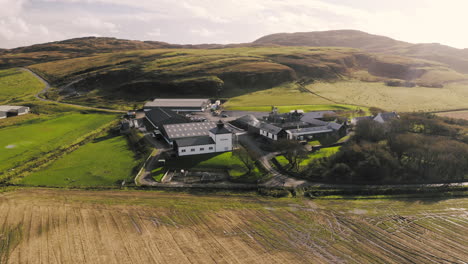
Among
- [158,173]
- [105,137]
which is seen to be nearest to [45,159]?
[105,137]

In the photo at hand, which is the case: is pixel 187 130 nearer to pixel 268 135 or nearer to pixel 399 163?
pixel 268 135

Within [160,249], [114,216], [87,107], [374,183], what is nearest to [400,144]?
[374,183]

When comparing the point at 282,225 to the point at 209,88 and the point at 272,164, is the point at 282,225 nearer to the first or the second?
the point at 272,164

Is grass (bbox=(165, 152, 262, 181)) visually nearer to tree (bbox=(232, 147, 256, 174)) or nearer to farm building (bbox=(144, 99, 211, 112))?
tree (bbox=(232, 147, 256, 174))

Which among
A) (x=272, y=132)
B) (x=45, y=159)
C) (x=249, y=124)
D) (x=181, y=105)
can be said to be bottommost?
(x=45, y=159)

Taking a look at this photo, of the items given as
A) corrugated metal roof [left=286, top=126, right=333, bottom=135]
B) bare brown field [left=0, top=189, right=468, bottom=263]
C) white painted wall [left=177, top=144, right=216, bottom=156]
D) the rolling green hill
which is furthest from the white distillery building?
the rolling green hill

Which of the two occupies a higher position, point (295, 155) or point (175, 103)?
point (175, 103)
